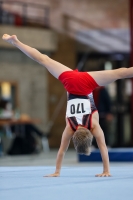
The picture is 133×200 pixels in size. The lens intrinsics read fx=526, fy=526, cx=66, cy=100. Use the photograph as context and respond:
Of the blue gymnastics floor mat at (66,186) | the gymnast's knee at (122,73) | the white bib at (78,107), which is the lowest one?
the blue gymnastics floor mat at (66,186)

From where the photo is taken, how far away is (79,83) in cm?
527

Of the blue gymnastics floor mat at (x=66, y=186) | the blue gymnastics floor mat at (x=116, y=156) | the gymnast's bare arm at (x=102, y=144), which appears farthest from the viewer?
the blue gymnastics floor mat at (x=116, y=156)

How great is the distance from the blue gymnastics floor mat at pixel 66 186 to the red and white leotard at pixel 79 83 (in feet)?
2.79

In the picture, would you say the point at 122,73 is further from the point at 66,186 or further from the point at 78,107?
the point at 66,186

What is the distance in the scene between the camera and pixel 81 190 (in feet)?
13.5

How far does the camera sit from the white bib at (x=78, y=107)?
5.17m

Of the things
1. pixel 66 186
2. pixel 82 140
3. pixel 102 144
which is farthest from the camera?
pixel 102 144

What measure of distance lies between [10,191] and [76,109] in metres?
1.35

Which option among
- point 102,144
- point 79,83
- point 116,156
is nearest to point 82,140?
point 102,144

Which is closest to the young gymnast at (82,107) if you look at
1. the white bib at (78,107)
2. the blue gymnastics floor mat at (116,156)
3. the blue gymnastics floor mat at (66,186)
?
the white bib at (78,107)

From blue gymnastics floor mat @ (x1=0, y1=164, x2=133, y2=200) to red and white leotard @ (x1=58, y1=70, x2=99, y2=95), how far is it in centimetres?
85

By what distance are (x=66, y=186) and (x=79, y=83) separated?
4.16 feet

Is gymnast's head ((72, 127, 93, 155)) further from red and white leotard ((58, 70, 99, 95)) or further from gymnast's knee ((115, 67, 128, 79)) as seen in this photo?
gymnast's knee ((115, 67, 128, 79))

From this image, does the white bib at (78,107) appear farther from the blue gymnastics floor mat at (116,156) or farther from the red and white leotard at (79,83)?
the blue gymnastics floor mat at (116,156)
